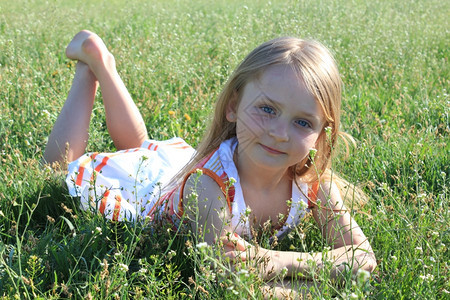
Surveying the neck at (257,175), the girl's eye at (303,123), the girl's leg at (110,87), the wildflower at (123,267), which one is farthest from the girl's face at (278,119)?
the girl's leg at (110,87)

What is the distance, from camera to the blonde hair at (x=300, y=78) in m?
2.51

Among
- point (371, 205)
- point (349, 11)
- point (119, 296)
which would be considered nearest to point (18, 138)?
point (119, 296)

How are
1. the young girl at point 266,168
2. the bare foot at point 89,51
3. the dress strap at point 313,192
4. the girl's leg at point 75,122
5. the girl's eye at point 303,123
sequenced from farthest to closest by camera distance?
the bare foot at point 89,51 → the girl's leg at point 75,122 → the dress strap at point 313,192 → the girl's eye at point 303,123 → the young girl at point 266,168

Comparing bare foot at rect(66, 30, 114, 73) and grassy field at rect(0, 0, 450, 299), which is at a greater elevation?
bare foot at rect(66, 30, 114, 73)

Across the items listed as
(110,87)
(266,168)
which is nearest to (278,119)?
(266,168)

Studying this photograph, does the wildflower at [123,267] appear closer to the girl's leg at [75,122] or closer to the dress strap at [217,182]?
the dress strap at [217,182]

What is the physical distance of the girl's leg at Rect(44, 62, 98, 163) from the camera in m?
3.40

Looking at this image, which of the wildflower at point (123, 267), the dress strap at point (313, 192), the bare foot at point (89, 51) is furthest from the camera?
the bare foot at point (89, 51)

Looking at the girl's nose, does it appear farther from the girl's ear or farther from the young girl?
the girl's ear

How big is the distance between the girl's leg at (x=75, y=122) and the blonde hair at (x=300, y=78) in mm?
912

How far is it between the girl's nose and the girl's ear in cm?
36

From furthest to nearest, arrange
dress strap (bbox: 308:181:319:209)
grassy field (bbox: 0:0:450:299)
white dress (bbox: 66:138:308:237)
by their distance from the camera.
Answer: dress strap (bbox: 308:181:319:209), white dress (bbox: 66:138:308:237), grassy field (bbox: 0:0:450:299)

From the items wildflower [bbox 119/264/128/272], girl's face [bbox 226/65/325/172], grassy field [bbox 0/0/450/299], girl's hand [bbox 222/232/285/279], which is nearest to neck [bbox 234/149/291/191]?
girl's face [bbox 226/65/325/172]

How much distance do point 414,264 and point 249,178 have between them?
2.66 feet
